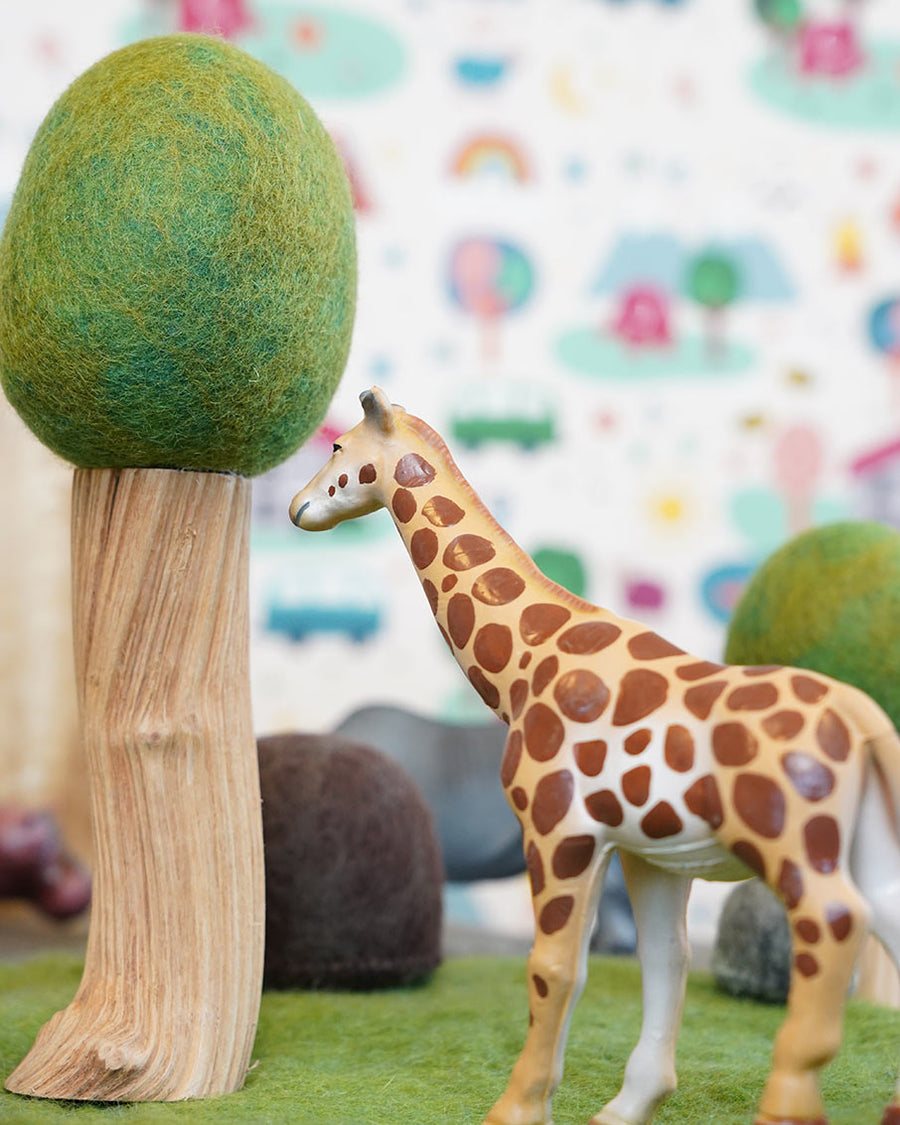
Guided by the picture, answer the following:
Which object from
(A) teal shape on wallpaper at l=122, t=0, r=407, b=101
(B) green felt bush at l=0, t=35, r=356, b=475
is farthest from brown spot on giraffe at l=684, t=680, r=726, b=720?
(A) teal shape on wallpaper at l=122, t=0, r=407, b=101

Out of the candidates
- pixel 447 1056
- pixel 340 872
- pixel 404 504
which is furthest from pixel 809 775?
pixel 340 872

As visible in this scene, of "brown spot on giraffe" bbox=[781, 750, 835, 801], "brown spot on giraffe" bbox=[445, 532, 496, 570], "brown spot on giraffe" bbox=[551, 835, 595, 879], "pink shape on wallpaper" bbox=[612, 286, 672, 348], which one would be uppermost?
"pink shape on wallpaper" bbox=[612, 286, 672, 348]

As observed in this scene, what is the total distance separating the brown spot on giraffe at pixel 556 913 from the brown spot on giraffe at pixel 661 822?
0.24 feet

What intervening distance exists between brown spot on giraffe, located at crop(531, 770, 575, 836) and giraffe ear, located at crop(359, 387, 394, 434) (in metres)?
0.31

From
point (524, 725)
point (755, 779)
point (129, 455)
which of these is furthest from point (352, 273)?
point (755, 779)

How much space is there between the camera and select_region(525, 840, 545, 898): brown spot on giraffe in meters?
0.87

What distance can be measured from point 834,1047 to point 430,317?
6.34ft

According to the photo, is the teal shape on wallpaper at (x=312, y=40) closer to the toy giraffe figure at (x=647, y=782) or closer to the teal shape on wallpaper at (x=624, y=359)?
the teal shape on wallpaper at (x=624, y=359)

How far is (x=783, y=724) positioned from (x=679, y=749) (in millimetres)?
68

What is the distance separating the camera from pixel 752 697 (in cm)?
82

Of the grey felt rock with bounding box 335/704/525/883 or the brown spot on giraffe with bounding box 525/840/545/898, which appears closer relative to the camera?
the brown spot on giraffe with bounding box 525/840/545/898

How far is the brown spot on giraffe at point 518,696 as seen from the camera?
911 millimetres

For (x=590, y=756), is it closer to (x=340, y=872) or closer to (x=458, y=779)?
(x=340, y=872)

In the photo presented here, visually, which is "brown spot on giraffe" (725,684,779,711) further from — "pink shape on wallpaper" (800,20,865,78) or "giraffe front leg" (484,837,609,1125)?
"pink shape on wallpaper" (800,20,865,78)
